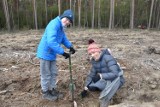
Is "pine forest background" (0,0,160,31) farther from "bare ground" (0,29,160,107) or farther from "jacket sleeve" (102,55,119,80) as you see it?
"jacket sleeve" (102,55,119,80)

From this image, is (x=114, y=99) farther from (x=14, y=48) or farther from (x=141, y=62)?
(x=14, y=48)

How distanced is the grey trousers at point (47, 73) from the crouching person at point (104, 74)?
1.90 ft

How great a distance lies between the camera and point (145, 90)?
5.05 metres

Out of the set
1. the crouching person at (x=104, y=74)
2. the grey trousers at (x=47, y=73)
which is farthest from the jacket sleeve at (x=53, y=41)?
the crouching person at (x=104, y=74)

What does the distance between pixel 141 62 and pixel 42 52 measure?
2763 mm

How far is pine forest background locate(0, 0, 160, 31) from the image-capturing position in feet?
41.5

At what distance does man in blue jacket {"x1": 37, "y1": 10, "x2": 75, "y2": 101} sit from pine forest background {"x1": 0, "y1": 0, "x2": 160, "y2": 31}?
8.00 m

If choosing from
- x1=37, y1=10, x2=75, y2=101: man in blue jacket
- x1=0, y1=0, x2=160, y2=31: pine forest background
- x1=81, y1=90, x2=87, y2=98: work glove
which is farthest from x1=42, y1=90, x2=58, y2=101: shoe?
x1=0, y1=0, x2=160, y2=31: pine forest background

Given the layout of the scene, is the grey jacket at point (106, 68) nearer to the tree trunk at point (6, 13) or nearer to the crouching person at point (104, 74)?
the crouching person at point (104, 74)

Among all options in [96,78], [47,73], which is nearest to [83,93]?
[96,78]

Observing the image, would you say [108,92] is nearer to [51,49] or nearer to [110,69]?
[110,69]

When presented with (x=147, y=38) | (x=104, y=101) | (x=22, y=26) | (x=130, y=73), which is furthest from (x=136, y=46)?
(x=22, y=26)

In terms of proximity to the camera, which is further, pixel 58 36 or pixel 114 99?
pixel 114 99

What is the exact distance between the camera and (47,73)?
436cm
